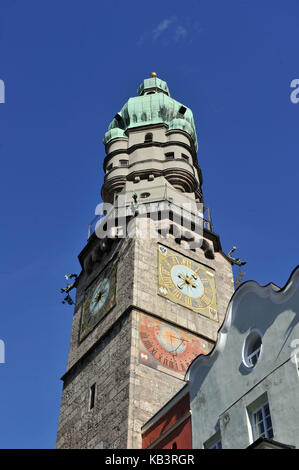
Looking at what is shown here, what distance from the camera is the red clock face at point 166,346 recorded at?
25.2 metres

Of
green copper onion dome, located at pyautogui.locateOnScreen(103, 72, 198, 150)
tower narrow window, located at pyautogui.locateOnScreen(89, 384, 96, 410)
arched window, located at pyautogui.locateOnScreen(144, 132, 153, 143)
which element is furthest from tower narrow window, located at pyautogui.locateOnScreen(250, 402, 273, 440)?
green copper onion dome, located at pyautogui.locateOnScreen(103, 72, 198, 150)

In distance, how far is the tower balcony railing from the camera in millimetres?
31844

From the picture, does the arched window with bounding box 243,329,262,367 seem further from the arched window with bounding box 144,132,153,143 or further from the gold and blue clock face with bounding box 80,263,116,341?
the arched window with bounding box 144,132,153,143

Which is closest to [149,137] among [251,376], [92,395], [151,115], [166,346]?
[151,115]

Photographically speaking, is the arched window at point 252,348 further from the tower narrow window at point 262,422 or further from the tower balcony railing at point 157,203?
the tower balcony railing at point 157,203

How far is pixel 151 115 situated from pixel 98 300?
14.5 metres

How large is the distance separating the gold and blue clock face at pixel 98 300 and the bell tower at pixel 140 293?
0.23 ft

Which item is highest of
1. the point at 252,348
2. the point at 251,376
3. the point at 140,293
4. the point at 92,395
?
the point at 140,293

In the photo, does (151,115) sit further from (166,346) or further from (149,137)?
(166,346)

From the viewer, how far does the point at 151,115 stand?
40344 millimetres

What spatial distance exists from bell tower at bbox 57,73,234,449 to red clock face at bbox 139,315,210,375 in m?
0.04
